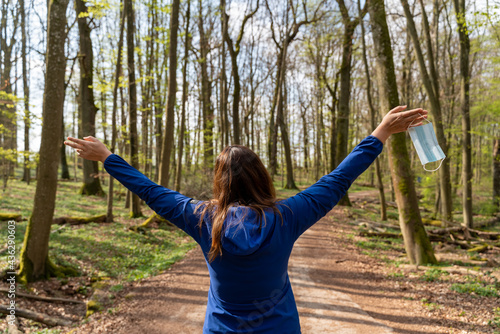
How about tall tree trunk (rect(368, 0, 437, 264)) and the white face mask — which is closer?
the white face mask

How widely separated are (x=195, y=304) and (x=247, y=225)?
4.96m

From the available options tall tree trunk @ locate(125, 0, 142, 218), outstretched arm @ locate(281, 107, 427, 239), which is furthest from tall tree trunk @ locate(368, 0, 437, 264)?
tall tree trunk @ locate(125, 0, 142, 218)

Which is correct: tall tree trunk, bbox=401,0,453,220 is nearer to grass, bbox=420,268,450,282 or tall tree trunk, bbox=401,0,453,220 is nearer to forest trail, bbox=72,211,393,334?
grass, bbox=420,268,450,282

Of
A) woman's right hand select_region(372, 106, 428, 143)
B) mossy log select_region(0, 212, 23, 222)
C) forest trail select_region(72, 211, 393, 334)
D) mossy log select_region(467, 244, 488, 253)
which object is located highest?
woman's right hand select_region(372, 106, 428, 143)

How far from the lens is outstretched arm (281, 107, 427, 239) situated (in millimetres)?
1665

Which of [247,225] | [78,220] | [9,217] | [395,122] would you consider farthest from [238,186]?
[9,217]

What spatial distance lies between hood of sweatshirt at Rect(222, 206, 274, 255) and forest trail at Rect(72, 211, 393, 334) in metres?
4.04

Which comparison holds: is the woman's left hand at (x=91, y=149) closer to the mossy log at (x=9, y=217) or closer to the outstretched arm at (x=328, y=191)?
the outstretched arm at (x=328, y=191)

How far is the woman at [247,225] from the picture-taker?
1564mm

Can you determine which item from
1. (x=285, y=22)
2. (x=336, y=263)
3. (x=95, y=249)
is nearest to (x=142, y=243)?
(x=95, y=249)

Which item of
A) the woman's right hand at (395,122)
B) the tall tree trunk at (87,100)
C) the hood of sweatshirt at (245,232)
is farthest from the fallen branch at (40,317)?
the tall tree trunk at (87,100)

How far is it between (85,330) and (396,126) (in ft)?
17.6

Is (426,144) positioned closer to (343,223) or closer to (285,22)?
(343,223)

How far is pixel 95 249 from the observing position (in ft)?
29.9
